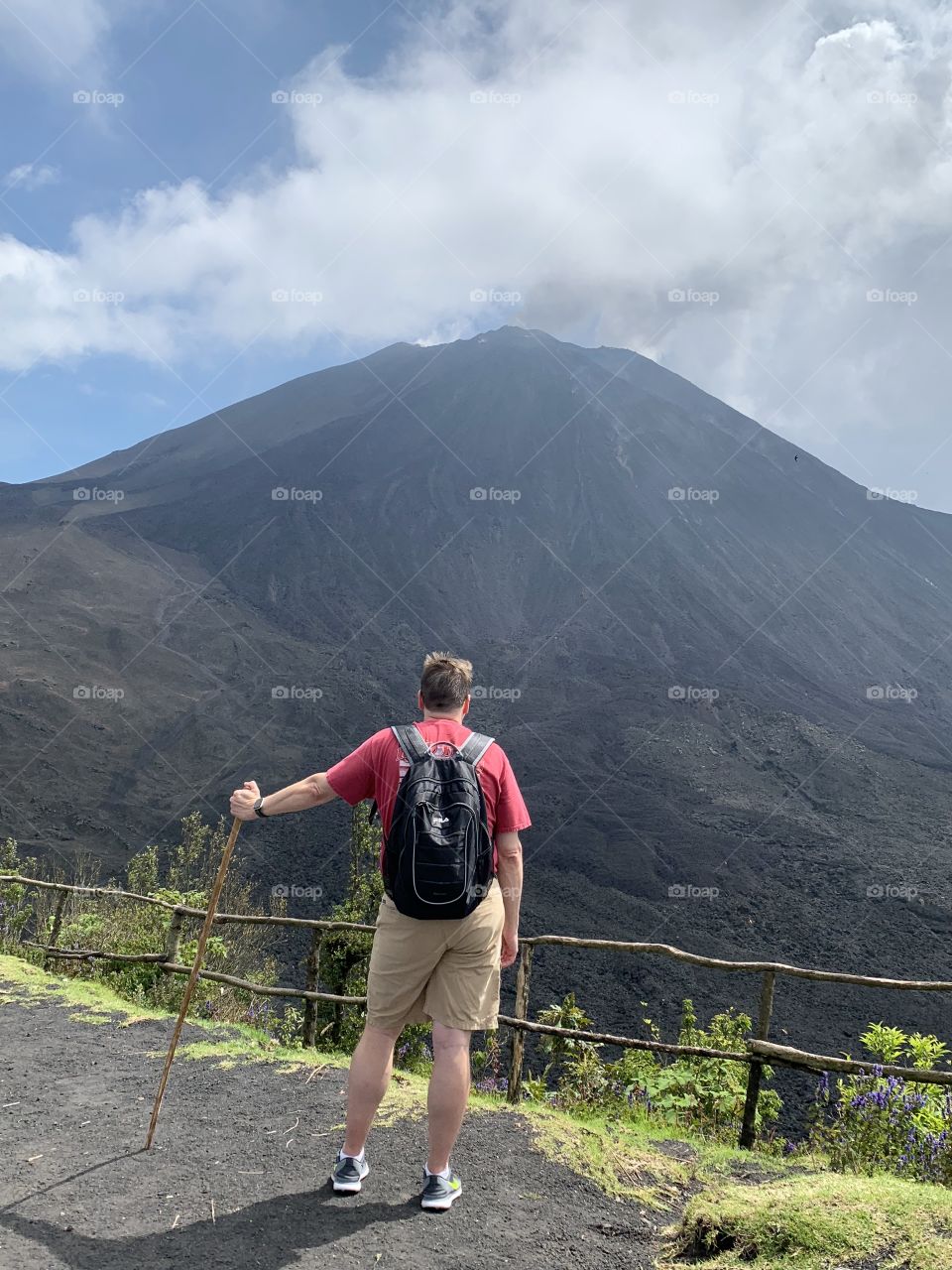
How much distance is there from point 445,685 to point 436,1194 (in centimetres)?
160

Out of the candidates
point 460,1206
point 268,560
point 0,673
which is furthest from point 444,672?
point 268,560

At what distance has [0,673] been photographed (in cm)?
4203

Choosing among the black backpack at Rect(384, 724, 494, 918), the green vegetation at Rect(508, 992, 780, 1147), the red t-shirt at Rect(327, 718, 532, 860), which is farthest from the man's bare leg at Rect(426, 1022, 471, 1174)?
the green vegetation at Rect(508, 992, 780, 1147)

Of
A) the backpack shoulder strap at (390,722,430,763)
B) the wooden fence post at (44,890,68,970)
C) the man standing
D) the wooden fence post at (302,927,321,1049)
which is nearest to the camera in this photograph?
the man standing

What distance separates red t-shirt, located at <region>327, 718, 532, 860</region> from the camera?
9.77 ft

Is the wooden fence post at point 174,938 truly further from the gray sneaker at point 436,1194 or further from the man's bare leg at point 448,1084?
the man's bare leg at point 448,1084

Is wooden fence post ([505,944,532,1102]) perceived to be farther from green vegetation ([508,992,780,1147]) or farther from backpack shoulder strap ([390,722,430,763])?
backpack shoulder strap ([390,722,430,763])

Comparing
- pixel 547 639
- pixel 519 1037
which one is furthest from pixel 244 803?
pixel 547 639

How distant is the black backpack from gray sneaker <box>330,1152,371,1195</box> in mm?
923

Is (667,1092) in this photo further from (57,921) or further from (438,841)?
(57,921)

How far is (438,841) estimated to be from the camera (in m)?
2.79

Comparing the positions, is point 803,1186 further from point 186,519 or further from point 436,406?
point 436,406

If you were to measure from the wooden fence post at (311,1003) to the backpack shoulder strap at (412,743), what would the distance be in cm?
351

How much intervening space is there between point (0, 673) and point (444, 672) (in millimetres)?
44266
